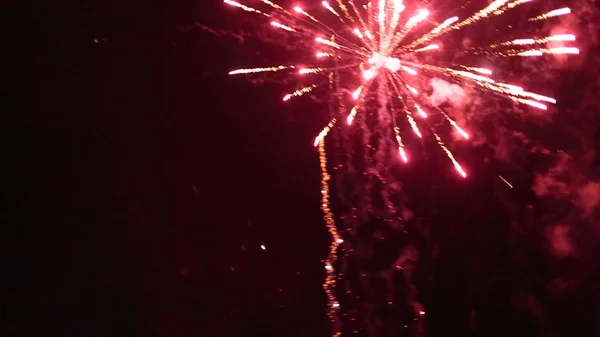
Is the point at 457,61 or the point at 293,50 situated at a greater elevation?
the point at 457,61

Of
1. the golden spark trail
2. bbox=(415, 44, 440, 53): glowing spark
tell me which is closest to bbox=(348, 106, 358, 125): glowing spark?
the golden spark trail

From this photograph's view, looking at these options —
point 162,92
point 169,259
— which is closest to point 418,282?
point 169,259

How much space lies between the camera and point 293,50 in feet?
9.12

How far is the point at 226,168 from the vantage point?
2736 mm

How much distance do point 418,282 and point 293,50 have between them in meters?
1.26

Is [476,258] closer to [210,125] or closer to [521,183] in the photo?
[521,183]

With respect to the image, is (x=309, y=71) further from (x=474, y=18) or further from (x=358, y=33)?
→ (x=474, y=18)

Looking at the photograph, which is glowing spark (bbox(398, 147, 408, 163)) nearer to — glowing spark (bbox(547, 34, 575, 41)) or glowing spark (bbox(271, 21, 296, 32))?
glowing spark (bbox(271, 21, 296, 32))

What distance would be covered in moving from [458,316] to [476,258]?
0.29 metres

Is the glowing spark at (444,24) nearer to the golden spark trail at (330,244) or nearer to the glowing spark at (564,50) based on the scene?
the glowing spark at (564,50)

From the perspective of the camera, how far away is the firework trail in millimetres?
2725

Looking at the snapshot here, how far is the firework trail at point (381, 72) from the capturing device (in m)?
2.72

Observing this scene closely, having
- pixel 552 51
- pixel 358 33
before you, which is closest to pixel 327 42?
pixel 358 33

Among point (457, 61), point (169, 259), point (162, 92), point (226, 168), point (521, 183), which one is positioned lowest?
point (169, 259)
